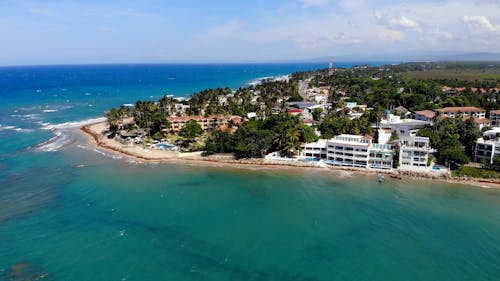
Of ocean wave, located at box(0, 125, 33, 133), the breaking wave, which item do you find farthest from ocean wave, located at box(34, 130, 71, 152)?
ocean wave, located at box(0, 125, 33, 133)

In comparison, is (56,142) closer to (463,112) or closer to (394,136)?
(394,136)

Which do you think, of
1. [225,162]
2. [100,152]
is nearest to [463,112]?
[225,162]

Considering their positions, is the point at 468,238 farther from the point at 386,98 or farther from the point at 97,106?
the point at 97,106

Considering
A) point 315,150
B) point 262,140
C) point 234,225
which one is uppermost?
point 262,140

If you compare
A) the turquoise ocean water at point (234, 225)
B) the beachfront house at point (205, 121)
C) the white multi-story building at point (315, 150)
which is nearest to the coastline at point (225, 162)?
the turquoise ocean water at point (234, 225)

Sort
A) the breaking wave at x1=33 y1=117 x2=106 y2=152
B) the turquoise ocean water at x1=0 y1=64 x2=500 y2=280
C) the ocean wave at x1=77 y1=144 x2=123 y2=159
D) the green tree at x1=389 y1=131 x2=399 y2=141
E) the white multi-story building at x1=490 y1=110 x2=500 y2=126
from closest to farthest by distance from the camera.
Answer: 1. the turquoise ocean water at x1=0 y1=64 x2=500 y2=280
2. the green tree at x1=389 y1=131 x2=399 y2=141
3. the ocean wave at x1=77 y1=144 x2=123 y2=159
4. the breaking wave at x1=33 y1=117 x2=106 y2=152
5. the white multi-story building at x1=490 y1=110 x2=500 y2=126

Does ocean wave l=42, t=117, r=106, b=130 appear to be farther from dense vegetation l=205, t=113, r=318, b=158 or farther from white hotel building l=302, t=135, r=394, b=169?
white hotel building l=302, t=135, r=394, b=169

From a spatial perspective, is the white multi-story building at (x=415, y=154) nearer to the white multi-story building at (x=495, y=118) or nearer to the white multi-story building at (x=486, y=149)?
the white multi-story building at (x=486, y=149)
